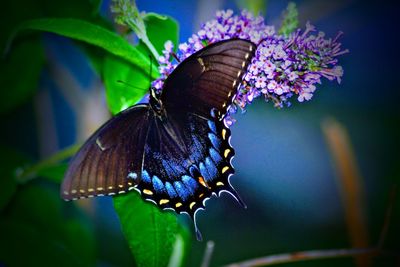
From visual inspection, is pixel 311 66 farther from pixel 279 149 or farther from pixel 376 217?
pixel 376 217

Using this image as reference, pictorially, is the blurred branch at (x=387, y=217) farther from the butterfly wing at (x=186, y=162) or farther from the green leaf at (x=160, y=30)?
the green leaf at (x=160, y=30)

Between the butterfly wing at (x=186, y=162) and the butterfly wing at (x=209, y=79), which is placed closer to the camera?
the butterfly wing at (x=209, y=79)

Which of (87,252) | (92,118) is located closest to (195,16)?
(92,118)

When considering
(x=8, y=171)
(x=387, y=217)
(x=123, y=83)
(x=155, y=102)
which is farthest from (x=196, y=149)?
(x=8, y=171)

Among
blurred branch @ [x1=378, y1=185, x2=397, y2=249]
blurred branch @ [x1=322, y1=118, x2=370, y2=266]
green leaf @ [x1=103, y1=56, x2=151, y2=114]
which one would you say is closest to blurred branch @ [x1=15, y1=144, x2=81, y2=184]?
green leaf @ [x1=103, y1=56, x2=151, y2=114]

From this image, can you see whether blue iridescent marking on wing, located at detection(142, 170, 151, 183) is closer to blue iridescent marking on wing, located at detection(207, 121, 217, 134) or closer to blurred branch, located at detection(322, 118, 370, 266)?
blue iridescent marking on wing, located at detection(207, 121, 217, 134)

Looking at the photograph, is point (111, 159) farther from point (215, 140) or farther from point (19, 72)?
point (19, 72)

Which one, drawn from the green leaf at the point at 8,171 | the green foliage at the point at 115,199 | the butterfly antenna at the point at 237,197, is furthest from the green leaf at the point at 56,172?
the butterfly antenna at the point at 237,197
